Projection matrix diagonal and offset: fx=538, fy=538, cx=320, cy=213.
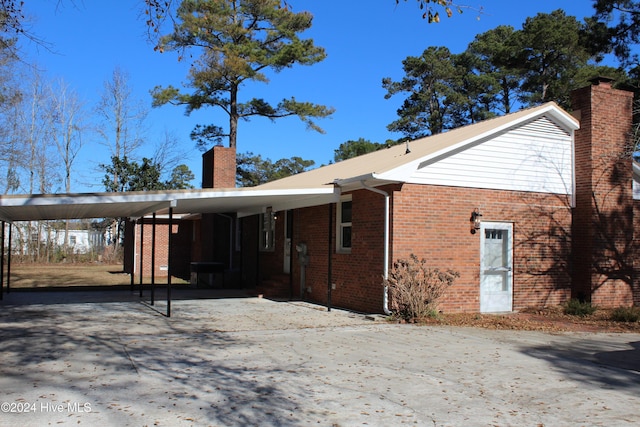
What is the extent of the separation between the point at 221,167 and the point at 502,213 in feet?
43.2

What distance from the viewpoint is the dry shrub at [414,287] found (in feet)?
35.7

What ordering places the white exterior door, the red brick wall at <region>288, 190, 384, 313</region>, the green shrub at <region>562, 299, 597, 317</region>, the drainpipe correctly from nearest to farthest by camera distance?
the drainpipe
the red brick wall at <region>288, 190, 384, 313</region>
the green shrub at <region>562, 299, 597, 317</region>
the white exterior door

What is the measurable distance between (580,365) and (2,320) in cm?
1034

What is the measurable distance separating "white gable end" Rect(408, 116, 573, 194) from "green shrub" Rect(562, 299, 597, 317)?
279cm

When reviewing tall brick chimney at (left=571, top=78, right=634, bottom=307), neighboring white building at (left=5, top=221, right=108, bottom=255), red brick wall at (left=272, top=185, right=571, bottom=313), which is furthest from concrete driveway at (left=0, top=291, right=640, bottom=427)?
neighboring white building at (left=5, top=221, right=108, bottom=255)

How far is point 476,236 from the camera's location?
1241 cm

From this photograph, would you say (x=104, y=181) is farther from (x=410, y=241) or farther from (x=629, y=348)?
(x=629, y=348)

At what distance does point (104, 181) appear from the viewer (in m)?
36.9

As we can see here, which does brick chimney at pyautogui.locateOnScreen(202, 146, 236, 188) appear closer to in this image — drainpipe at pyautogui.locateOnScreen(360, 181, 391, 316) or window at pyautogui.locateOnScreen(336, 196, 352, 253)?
window at pyautogui.locateOnScreen(336, 196, 352, 253)

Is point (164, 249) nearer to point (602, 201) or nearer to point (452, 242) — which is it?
point (452, 242)

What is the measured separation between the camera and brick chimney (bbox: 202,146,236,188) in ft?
73.7

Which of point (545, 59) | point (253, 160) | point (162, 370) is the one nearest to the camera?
point (162, 370)

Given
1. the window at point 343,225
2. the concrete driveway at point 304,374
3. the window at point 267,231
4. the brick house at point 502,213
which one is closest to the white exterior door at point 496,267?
the brick house at point 502,213

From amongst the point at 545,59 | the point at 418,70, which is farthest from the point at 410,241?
the point at 418,70
